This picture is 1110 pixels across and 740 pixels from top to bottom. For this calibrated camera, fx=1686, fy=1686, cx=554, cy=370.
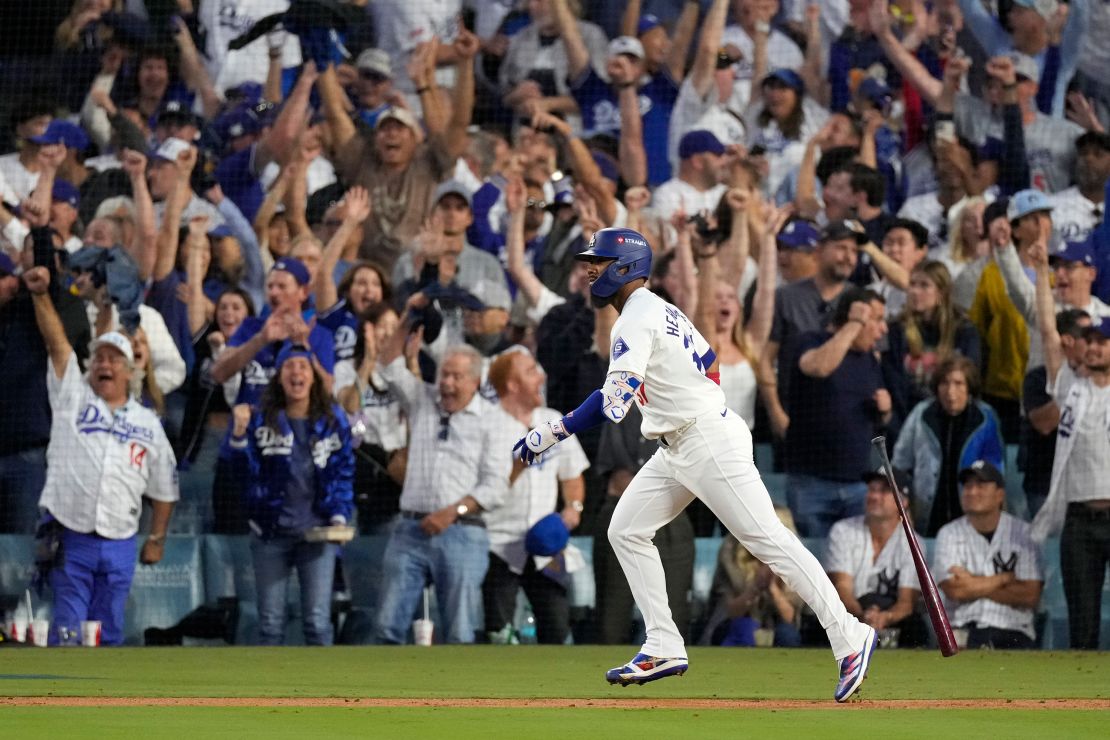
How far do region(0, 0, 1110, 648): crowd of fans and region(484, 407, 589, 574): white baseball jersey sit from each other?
0.07 feet

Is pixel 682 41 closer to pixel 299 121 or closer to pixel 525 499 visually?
pixel 299 121

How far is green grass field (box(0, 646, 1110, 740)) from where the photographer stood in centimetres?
594

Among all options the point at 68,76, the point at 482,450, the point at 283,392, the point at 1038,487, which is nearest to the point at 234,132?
the point at 68,76

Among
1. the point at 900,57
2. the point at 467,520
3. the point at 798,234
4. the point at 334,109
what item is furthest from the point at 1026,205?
the point at 334,109

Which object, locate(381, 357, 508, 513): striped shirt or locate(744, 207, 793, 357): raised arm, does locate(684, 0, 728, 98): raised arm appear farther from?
locate(381, 357, 508, 513): striped shirt

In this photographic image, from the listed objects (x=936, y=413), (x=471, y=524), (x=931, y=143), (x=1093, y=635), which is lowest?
(x=1093, y=635)

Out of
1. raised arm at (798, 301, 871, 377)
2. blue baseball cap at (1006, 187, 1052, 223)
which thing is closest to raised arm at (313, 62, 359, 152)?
raised arm at (798, 301, 871, 377)

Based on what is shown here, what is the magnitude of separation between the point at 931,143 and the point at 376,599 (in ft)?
18.0

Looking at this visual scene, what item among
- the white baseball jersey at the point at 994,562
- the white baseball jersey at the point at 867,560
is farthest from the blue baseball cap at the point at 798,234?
the white baseball jersey at the point at 994,562

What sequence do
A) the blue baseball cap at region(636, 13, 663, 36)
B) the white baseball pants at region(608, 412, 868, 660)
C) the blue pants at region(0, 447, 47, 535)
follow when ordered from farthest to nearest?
the blue baseball cap at region(636, 13, 663, 36)
the blue pants at region(0, 447, 47, 535)
the white baseball pants at region(608, 412, 868, 660)

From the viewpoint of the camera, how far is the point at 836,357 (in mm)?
11812

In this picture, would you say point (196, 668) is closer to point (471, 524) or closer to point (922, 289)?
point (471, 524)

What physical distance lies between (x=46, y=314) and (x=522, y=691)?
611 centimetres

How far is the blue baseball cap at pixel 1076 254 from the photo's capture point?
1193 centimetres
